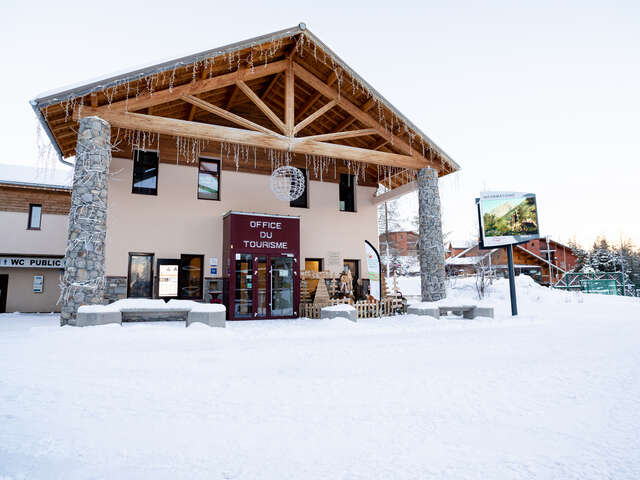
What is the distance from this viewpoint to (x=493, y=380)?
4711 mm

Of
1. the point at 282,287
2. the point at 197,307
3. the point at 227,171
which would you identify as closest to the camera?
the point at 197,307

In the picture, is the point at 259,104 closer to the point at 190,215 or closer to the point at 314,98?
the point at 314,98

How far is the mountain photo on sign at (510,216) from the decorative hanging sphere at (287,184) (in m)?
6.32

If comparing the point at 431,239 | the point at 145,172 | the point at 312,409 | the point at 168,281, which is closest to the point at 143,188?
the point at 145,172

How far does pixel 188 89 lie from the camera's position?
1013cm

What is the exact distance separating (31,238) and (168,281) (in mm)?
7544

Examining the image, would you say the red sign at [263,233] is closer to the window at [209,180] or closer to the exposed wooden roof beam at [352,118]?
the window at [209,180]

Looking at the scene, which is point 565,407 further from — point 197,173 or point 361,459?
point 197,173

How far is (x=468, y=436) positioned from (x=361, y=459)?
98 centimetres

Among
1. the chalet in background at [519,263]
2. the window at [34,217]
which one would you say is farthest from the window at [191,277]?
the chalet in background at [519,263]

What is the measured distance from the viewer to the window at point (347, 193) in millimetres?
15711

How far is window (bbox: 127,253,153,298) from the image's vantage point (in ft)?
39.7

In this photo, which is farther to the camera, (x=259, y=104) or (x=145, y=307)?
(x=259, y=104)

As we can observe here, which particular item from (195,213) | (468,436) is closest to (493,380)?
(468,436)
